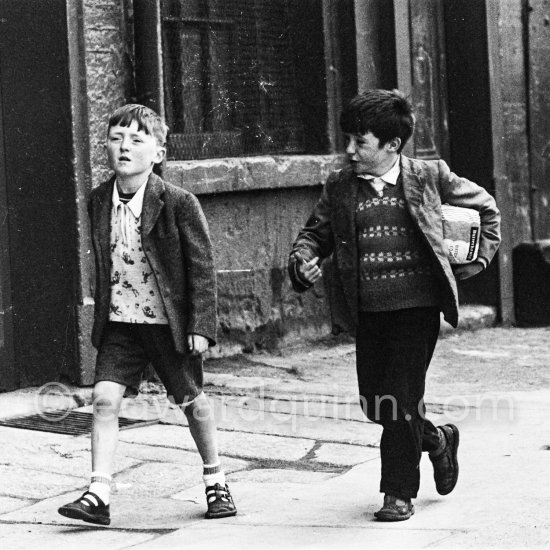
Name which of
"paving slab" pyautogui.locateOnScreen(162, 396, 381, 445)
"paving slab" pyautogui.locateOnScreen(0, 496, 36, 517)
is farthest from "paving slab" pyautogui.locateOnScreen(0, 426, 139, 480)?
"paving slab" pyautogui.locateOnScreen(162, 396, 381, 445)

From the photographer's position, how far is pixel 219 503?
15.0 feet

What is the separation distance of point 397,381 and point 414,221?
0.56 m

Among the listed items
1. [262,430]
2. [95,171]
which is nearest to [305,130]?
[95,171]

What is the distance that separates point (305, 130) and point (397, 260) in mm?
4466

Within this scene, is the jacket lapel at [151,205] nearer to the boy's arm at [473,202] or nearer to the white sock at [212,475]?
the white sock at [212,475]

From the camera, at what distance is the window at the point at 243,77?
7.91 meters

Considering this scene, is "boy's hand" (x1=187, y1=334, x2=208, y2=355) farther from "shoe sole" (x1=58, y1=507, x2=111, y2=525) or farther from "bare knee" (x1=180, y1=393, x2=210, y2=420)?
"shoe sole" (x1=58, y1=507, x2=111, y2=525)

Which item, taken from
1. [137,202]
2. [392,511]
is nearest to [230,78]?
[137,202]

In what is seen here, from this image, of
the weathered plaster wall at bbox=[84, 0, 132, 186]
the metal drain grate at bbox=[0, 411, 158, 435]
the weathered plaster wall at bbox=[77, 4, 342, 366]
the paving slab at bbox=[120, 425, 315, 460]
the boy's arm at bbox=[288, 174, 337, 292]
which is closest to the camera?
the boy's arm at bbox=[288, 174, 337, 292]

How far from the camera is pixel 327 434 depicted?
6.05 m

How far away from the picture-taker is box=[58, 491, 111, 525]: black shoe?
4355 millimetres

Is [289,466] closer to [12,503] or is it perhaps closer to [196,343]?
[196,343]

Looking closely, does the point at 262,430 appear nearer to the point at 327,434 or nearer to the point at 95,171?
the point at 327,434

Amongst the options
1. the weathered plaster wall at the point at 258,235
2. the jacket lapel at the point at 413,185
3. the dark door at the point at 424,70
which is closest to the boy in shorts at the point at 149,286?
the jacket lapel at the point at 413,185
